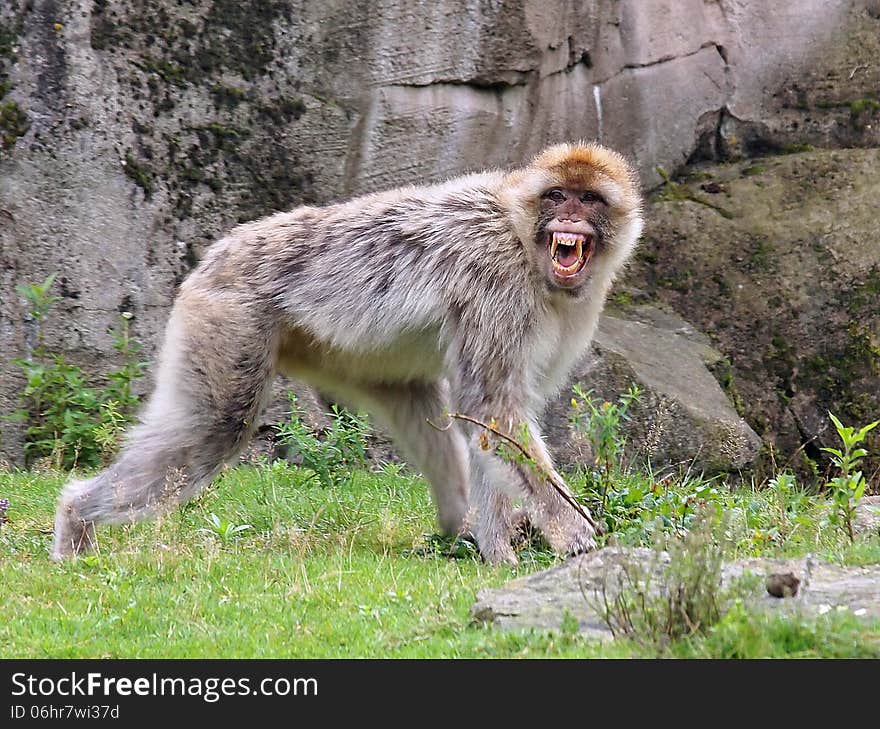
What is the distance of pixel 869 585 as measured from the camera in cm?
456

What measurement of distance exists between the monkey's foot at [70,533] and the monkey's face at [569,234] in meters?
2.51

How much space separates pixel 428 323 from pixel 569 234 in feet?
2.68

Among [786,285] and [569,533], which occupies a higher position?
[786,285]

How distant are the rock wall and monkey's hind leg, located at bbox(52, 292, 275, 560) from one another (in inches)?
108

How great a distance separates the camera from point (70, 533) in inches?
250

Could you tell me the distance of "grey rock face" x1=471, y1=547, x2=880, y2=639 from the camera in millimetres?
4352

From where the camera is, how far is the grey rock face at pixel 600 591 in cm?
435

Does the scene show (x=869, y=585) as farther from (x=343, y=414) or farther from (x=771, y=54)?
(x=771, y=54)

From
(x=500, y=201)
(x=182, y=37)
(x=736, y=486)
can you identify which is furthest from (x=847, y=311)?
(x=182, y=37)

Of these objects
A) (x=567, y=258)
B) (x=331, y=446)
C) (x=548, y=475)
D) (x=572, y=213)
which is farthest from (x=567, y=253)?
(x=331, y=446)

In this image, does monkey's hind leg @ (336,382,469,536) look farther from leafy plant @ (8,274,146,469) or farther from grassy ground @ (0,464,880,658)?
leafy plant @ (8,274,146,469)

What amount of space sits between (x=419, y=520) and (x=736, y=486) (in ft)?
9.12

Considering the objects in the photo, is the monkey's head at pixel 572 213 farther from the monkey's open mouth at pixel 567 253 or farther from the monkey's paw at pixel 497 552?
the monkey's paw at pixel 497 552

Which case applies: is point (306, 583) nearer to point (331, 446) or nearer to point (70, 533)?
point (70, 533)
